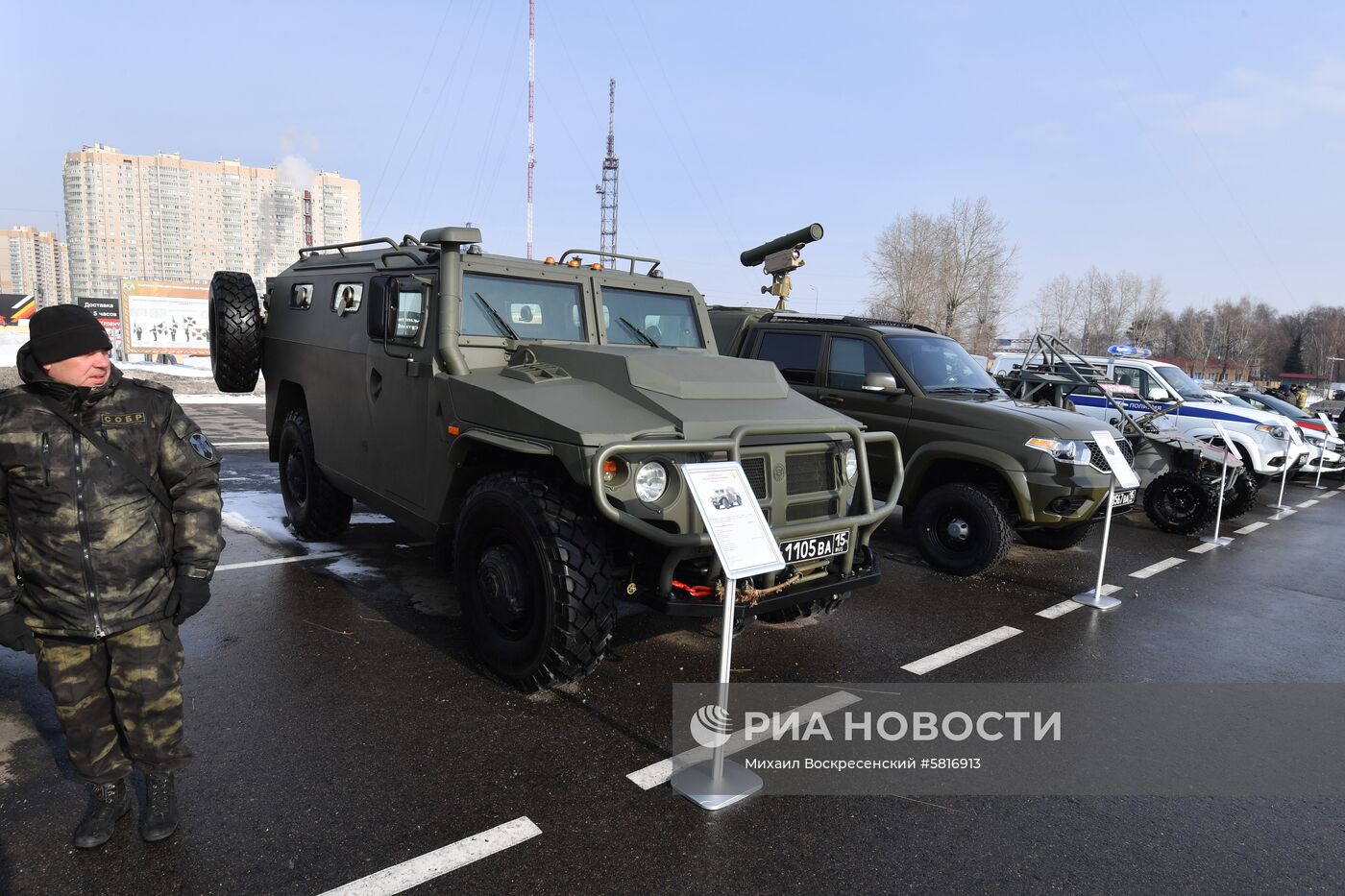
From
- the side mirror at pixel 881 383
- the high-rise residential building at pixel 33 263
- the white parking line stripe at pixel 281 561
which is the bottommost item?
the white parking line stripe at pixel 281 561

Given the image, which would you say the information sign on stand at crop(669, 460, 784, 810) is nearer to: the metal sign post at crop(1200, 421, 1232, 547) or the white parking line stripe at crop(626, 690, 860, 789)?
the white parking line stripe at crop(626, 690, 860, 789)

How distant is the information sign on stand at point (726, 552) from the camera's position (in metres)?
3.14

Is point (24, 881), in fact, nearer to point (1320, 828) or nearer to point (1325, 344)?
point (1320, 828)

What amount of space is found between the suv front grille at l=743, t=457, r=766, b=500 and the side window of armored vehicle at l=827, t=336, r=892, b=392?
11.0ft

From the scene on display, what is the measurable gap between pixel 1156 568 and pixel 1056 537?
3.16 ft

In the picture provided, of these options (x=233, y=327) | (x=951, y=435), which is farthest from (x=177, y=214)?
(x=951, y=435)

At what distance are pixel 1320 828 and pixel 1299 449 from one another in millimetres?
10160

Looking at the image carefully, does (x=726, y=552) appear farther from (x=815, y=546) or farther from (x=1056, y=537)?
(x=1056, y=537)

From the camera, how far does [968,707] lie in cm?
412

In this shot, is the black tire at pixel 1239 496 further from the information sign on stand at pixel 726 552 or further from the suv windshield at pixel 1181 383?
the information sign on stand at pixel 726 552

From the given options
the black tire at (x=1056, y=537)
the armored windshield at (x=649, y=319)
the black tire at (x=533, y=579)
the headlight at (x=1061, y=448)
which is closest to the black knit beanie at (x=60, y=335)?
the black tire at (x=533, y=579)

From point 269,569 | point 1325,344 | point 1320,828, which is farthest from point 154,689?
point 1325,344

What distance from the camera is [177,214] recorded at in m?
59.3

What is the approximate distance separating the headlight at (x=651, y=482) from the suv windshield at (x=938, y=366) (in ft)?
12.5
